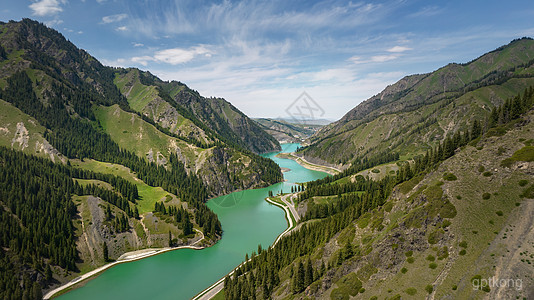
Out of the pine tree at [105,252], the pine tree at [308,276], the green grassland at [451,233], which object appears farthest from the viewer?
the pine tree at [105,252]

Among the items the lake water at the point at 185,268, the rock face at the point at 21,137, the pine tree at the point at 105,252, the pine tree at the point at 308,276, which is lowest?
the lake water at the point at 185,268

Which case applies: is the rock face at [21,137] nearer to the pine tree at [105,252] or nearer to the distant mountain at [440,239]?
the pine tree at [105,252]

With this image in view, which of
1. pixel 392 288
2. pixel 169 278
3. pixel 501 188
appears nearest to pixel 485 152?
pixel 501 188

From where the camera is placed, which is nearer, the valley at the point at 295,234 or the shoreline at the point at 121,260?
the valley at the point at 295,234

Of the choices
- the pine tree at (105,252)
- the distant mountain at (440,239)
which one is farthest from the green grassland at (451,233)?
the pine tree at (105,252)

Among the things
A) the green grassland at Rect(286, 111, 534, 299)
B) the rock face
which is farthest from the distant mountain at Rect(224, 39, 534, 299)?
the rock face

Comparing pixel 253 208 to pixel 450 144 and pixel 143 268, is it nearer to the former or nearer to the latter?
pixel 143 268

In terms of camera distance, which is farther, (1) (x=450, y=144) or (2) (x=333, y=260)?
(1) (x=450, y=144)

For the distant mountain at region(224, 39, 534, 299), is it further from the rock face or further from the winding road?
the rock face
